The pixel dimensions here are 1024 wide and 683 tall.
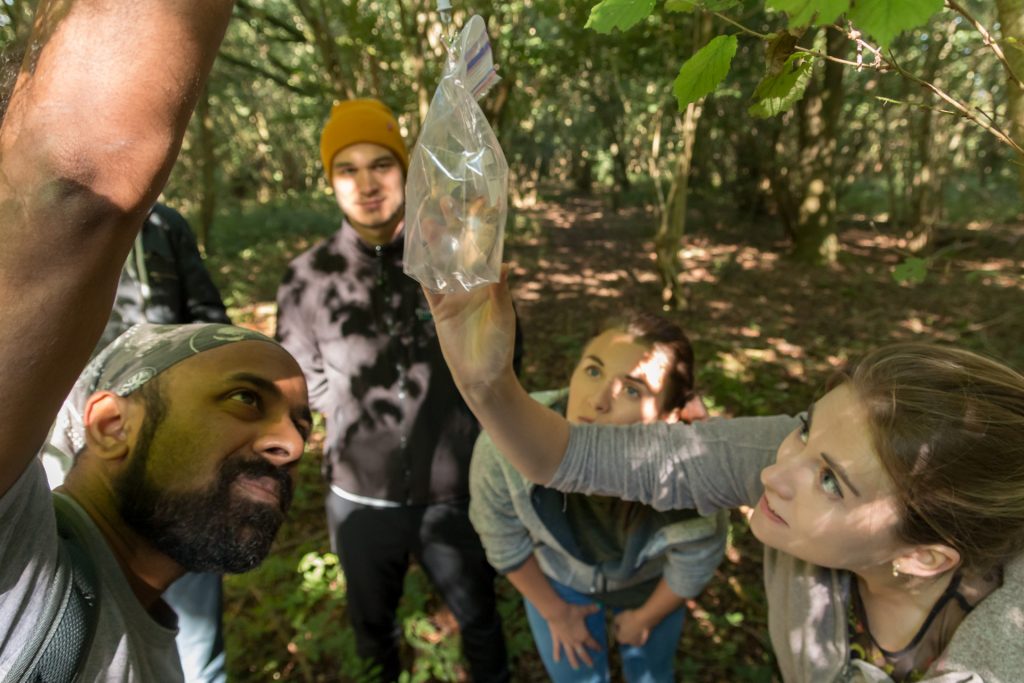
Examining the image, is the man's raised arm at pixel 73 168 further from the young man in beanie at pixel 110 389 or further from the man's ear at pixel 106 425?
the man's ear at pixel 106 425

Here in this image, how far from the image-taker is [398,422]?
95.4 inches

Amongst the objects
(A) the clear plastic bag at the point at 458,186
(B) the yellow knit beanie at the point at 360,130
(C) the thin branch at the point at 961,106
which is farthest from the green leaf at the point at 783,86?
(B) the yellow knit beanie at the point at 360,130

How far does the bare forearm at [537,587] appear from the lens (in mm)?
2047

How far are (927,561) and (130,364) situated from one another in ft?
5.97

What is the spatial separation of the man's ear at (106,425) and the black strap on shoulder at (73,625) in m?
0.28

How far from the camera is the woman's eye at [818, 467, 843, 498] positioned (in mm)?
1181

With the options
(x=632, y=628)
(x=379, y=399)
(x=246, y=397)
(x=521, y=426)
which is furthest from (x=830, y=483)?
(x=379, y=399)

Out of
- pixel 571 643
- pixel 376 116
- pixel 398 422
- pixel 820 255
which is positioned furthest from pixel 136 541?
pixel 820 255

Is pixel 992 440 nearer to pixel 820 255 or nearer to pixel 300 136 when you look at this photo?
pixel 820 255

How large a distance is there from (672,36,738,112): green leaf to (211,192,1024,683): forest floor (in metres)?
0.83

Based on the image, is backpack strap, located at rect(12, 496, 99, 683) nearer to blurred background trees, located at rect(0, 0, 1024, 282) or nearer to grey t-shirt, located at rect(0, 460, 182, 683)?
grey t-shirt, located at rect(0, 460, 182, 683)

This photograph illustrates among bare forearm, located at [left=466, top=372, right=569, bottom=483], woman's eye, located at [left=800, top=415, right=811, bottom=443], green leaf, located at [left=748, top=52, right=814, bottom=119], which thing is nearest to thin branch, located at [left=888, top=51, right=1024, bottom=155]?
green leaf, located at [left=748, top=52, right=814, bottom=119]

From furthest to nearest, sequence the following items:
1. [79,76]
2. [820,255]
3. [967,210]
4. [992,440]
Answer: [967,210] → [820,255] → [992,440] → [79,76]

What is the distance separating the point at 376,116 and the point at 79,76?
2.13m
